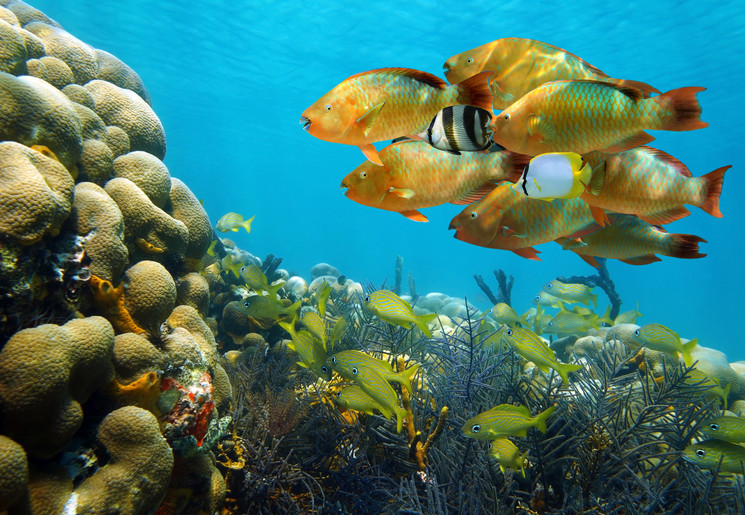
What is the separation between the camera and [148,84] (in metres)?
34.8

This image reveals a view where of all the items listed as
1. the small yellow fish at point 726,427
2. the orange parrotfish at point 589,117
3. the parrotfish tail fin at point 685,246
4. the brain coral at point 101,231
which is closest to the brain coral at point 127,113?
the brain coral at point 101,231

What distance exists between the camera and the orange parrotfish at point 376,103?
1492 millimetres

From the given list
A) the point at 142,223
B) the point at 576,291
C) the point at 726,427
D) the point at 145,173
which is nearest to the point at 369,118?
the point at 142,223

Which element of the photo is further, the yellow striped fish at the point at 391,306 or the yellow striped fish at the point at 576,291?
the yellow striped fish at the point at 576,291

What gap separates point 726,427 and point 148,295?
5.12 meters

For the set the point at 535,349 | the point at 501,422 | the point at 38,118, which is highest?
the point at 38,118

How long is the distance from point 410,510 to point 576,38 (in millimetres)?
28760

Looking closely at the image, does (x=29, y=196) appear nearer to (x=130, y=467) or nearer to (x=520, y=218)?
(x=130, y=467)

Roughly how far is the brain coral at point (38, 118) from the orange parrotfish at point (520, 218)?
313cm

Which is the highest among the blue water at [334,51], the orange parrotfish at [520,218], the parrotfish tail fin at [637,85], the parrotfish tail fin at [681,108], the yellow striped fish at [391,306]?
the blue water at [334,51]

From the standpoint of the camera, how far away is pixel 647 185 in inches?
59.1

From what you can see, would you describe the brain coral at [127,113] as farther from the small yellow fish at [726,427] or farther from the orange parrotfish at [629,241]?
the small yellow fish at [726,427]

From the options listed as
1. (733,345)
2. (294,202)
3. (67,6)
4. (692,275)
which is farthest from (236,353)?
(692,275)

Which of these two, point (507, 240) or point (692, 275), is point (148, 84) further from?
point (692, 275)
